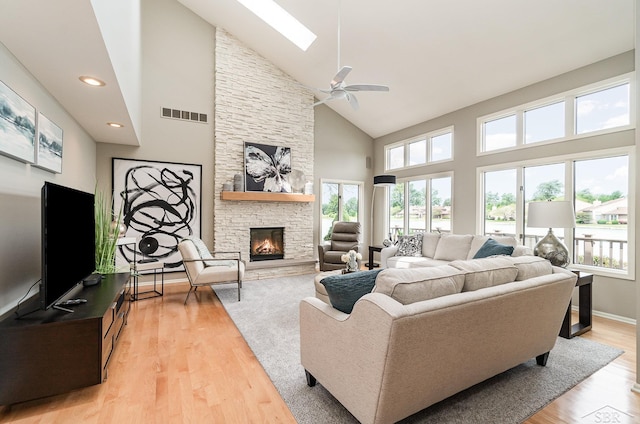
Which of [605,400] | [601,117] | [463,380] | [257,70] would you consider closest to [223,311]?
[463,380]

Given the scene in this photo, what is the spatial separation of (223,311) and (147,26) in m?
4.94

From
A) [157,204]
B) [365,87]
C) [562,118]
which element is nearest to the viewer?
[365,87]

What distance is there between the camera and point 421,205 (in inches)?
257

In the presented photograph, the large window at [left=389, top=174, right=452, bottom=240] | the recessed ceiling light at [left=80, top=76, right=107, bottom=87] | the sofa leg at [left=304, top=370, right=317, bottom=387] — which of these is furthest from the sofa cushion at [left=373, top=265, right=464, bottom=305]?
the large window at [left=389, top=174, right=452, bottom=240]

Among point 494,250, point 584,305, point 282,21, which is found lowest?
point 584,305

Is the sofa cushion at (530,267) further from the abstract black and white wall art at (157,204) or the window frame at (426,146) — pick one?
the abstract black and white wall art at (157,204)

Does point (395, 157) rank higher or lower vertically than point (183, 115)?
lower

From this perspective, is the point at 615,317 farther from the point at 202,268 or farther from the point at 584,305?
the point at 202,268

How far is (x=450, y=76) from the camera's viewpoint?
485cm

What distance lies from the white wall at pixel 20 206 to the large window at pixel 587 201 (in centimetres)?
570

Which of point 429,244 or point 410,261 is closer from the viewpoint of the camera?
point 410,261

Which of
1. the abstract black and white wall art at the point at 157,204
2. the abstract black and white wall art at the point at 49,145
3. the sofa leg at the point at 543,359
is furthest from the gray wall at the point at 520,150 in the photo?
the abstract black and white wall art at the point at 49,145

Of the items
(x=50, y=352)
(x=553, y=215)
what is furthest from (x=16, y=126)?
(x=553, y=215)

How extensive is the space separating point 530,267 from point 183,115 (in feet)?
18.2
